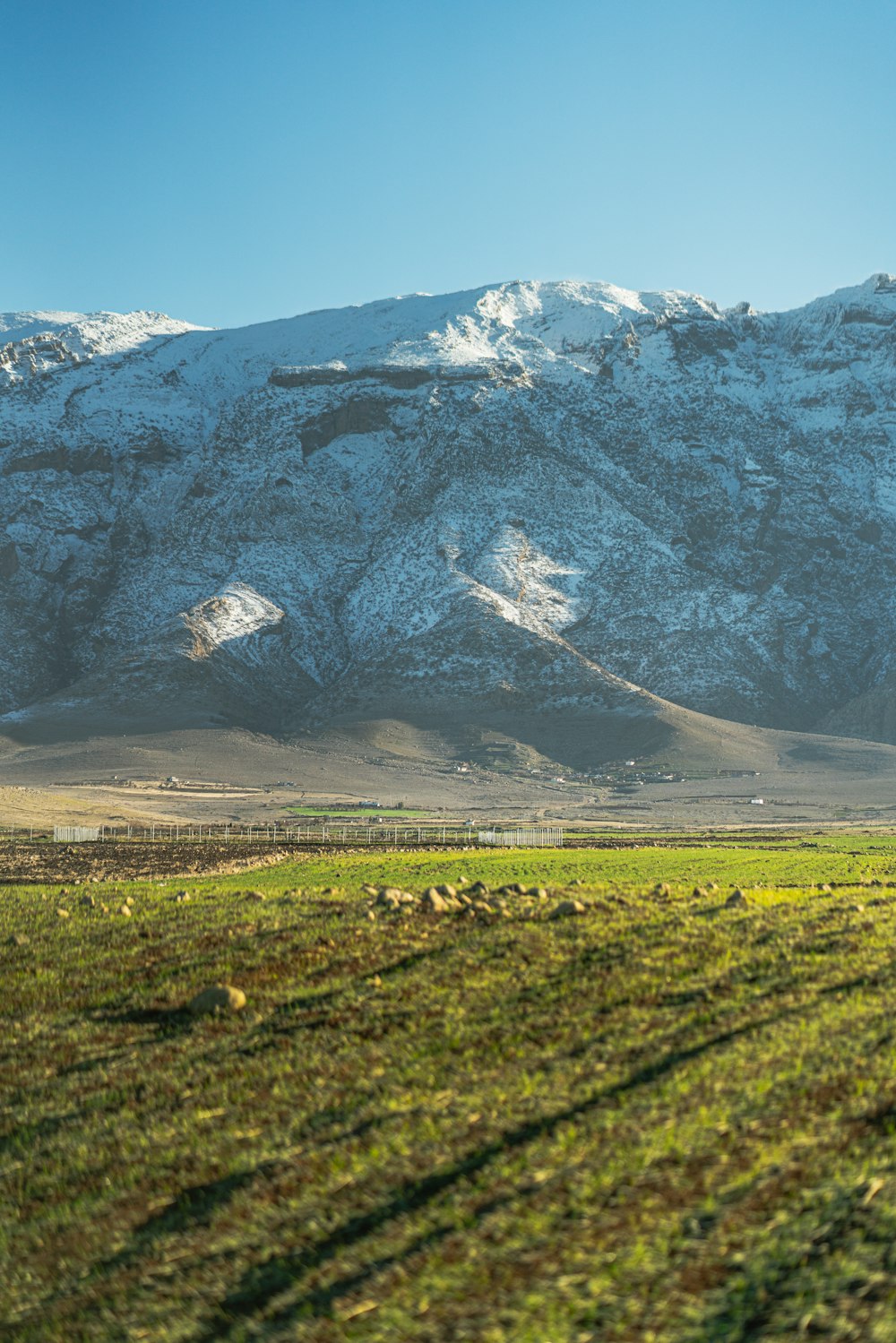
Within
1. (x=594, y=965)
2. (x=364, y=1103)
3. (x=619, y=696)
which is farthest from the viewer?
(x=619, y=696)

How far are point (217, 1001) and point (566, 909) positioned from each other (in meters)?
5.80

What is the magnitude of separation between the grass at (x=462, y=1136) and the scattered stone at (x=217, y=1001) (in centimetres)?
23

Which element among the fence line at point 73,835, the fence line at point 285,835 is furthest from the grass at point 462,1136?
the fence line at point 285,835

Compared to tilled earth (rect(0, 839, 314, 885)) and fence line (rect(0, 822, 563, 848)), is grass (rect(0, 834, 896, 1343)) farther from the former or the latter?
fence line (rect(0, 822, 563, 848))

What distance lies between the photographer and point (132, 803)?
111688 millimetres

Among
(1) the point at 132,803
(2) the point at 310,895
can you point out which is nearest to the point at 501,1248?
(2) the point at 310,895

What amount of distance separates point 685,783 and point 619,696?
33.6 metres

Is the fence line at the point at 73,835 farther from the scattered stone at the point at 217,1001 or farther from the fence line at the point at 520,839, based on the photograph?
the scattered stone at the point at 217,1001

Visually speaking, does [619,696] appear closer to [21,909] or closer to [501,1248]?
[21,909]

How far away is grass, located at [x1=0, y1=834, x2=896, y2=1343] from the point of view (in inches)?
292

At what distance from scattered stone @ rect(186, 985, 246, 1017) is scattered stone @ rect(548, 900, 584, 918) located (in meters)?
5.22

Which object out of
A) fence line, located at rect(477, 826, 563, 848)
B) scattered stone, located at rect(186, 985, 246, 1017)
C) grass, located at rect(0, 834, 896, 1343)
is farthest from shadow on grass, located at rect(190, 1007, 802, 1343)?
fence line, located at rect(477, 826, 563, 848)

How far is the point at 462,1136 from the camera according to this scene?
9586 mm

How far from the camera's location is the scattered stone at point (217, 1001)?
13.9 m
